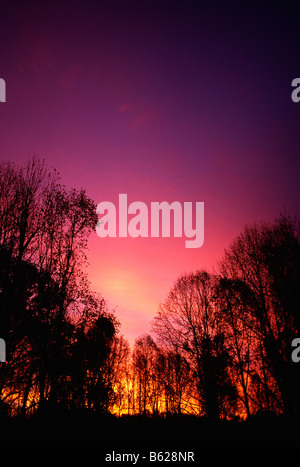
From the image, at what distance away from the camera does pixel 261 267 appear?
567 inches

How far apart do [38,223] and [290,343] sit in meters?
13.5

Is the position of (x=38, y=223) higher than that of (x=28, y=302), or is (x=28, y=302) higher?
(x=38, y=223)

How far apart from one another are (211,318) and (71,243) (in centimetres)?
1358

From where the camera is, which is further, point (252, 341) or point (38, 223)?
point (252, 341)

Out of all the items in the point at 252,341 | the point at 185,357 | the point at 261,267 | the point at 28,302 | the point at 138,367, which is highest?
the point at 261,267

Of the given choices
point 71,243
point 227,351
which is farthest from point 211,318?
point 71,243

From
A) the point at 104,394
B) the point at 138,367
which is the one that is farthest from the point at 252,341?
the point at 138,367

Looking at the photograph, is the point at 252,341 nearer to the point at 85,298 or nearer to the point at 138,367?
the point at 85,298

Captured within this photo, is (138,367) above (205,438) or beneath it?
beneath

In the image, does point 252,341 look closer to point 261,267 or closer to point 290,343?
Result: point 290,343

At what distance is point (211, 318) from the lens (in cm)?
2084
